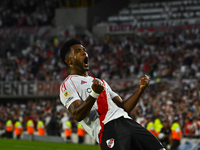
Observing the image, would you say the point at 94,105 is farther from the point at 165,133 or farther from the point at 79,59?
the point at 165,133

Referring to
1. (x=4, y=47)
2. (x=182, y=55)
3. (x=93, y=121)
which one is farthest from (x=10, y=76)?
(x=93, y=121)

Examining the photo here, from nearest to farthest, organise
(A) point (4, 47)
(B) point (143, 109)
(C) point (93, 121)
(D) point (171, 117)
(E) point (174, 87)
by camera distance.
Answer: (C) point (93, 121)
(D) point (171, 117)
(B) point (143, 109)
(E) point (174, 87)
(A) point (4, 47)

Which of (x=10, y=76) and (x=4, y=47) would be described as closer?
(x=10, y=76)

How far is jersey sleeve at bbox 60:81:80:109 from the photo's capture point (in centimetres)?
422

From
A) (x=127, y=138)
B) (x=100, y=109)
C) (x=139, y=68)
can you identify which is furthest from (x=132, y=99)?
(x=139, y=68)

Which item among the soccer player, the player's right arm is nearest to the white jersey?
A: the soccer player

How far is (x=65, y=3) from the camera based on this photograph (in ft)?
112

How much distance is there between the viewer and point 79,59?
4512 mm

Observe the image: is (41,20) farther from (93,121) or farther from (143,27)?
(93,121)

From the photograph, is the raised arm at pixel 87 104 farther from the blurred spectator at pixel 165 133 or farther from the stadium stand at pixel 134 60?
the blurred spectator at pixel 165 133

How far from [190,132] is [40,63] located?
15.0 m

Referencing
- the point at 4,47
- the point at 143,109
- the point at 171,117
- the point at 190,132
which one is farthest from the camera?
the point at 4,47

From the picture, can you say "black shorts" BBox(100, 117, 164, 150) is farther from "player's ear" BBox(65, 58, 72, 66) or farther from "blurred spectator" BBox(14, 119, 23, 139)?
"blurred spectator" BBox(14, 119, 23, 139)

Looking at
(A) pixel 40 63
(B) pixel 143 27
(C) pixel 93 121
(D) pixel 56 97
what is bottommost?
(D) pixel 56 97
